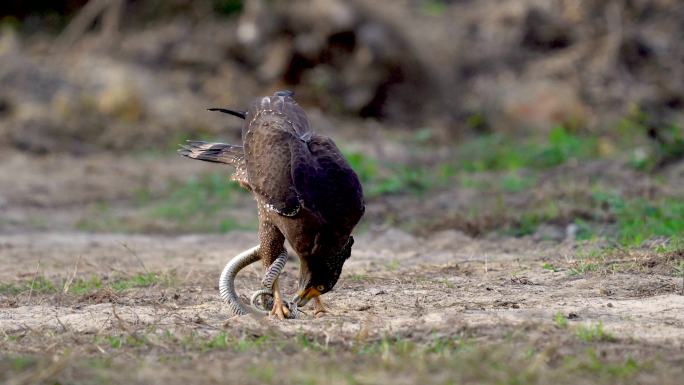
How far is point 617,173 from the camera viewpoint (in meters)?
10.7

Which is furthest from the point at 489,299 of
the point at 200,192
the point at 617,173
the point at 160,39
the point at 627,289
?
the point at 160,39

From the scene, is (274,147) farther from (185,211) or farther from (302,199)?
(185,211)

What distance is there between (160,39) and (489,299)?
1176cm

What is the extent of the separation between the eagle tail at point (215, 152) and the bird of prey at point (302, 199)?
0.76 ft

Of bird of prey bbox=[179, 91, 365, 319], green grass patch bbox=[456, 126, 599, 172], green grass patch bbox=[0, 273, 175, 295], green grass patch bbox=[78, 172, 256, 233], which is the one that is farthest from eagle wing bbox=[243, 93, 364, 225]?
green grass patch bbox=[456, 126, 599, 172]

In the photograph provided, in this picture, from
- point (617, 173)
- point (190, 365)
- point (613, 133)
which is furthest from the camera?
point (613, 133)

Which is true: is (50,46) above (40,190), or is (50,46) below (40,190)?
above

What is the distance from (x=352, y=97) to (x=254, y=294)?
32.1 feet

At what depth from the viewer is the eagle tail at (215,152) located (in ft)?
20.9

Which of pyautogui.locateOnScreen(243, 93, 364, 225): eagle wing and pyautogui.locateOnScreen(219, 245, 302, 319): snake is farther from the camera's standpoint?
pyautogui.locateOnScreen(219, 245, 302, 319): snake

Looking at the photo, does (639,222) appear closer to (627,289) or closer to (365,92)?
(627,289)

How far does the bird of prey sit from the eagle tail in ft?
0.76

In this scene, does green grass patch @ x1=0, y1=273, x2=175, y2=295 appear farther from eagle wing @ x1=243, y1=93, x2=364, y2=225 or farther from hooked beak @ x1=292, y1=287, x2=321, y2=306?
hooked beak @ x1=292, y1=287, x2=321, y2=306

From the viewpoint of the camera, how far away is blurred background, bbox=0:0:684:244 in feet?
35.6
